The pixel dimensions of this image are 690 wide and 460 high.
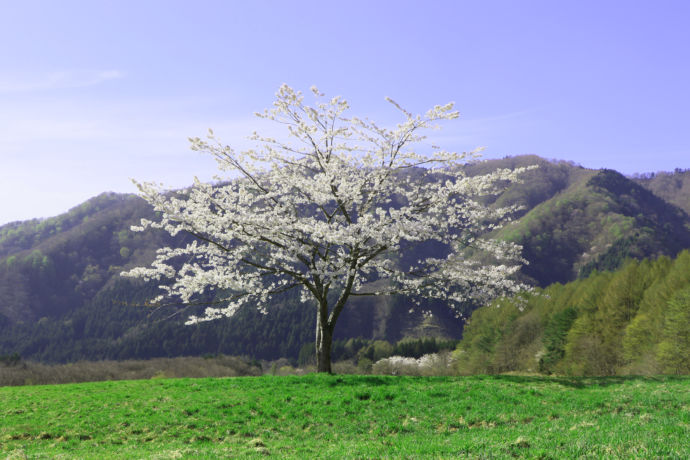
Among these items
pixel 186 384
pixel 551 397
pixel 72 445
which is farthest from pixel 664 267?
pixel 72 445

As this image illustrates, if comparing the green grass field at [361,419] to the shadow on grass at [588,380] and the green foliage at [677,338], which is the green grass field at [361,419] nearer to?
the shadow on grass at [588,380]

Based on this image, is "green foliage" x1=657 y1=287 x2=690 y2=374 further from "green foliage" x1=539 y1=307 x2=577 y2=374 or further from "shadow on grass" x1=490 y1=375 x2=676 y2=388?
→ "shadow on grass" x1=490 y1=375 x2=676 y2=388

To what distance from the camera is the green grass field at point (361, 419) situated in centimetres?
802

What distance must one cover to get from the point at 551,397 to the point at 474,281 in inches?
221

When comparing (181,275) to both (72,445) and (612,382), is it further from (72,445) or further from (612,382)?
(612,382)

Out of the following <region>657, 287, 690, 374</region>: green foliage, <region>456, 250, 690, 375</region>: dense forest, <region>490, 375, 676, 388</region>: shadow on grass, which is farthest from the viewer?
<region>456, 250, 690, 375</region>: dense forest

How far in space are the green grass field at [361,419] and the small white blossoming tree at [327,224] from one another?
143 inches

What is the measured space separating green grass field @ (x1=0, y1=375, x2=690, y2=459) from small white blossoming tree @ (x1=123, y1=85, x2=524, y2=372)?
3.63 m

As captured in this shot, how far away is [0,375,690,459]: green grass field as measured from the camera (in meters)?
8.02

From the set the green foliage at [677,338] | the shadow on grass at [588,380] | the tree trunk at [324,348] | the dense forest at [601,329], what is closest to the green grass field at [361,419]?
the shadow on grass at [588,380]

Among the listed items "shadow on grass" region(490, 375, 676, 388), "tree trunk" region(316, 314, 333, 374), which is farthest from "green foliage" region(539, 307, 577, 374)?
"tree trunk" region(316, 314, 333, 374)

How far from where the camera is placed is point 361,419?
11859mm

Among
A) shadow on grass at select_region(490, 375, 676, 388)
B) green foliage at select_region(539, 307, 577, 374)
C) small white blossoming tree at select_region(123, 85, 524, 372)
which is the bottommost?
green foliage at select_region(539, 307, 577, 374)

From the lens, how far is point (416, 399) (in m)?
13.2
